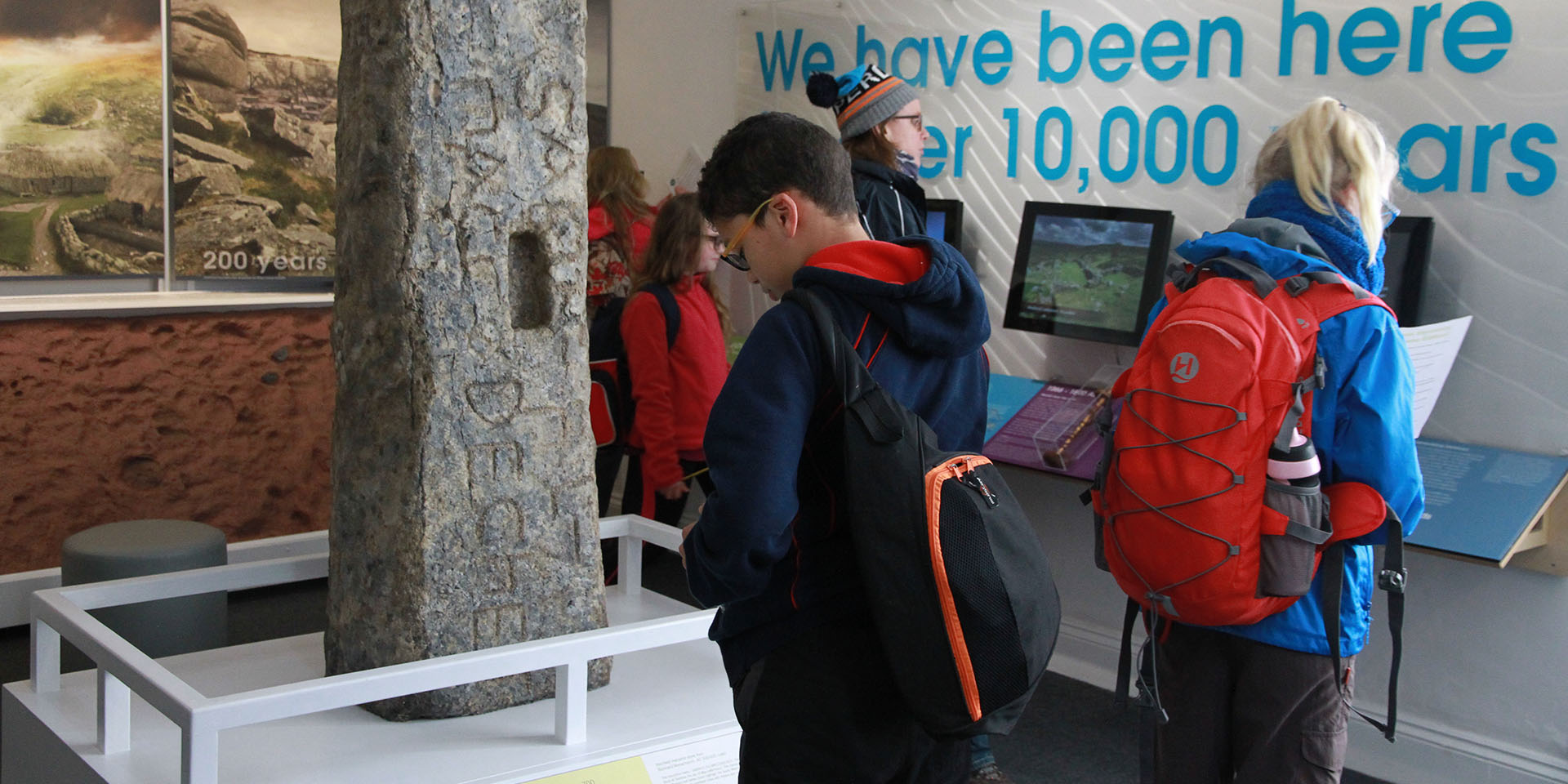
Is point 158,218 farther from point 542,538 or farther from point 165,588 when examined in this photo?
point 542,538

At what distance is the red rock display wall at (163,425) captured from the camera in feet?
14.5

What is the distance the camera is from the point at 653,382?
393cm

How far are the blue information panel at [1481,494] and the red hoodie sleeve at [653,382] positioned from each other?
2089mm

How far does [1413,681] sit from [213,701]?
121 inches

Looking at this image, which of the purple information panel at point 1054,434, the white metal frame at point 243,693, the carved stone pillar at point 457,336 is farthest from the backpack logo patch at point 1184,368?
the purple information panel at point 1054,434

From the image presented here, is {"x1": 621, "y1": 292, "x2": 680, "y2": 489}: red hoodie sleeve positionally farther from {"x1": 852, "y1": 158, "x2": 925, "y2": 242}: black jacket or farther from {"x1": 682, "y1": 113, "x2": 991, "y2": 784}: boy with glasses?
{"x1": 682, "y1": 113, "x2": 991, "y2": 784}: boy with glasses

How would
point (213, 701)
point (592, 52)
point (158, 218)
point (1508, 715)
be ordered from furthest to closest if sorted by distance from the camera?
1. point (592, 52)
2. point (158, 218)
3. point (1508, 715)
4. point (213, 701)

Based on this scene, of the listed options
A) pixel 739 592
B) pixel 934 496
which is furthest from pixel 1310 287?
pixel 739 592

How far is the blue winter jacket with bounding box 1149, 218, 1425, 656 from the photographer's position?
1.99 meters

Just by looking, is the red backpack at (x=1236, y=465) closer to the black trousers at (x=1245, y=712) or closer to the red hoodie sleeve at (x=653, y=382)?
the black trousers at (x=1245, y=712)

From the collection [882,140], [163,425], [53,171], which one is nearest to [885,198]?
[882,140]

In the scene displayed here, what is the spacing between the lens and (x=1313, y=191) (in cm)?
212

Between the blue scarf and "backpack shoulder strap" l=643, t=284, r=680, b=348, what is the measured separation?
2069 mm

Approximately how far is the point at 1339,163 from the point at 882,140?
1293 mm
